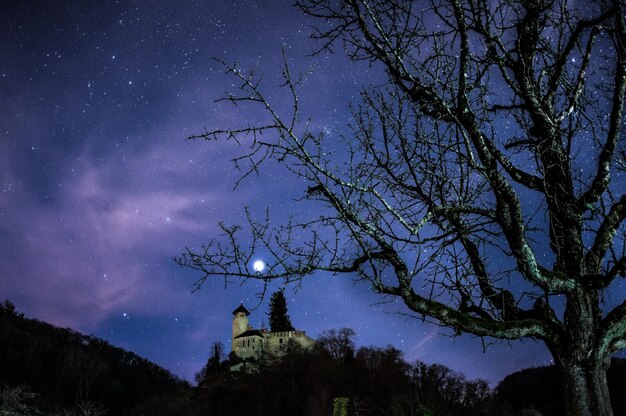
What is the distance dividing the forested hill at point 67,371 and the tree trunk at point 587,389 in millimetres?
47347

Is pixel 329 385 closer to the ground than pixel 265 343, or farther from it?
closer to the ground

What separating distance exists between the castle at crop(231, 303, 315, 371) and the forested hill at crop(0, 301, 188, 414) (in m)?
15.9

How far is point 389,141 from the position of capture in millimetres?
4453

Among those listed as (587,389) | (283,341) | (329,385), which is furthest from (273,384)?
(587,389)

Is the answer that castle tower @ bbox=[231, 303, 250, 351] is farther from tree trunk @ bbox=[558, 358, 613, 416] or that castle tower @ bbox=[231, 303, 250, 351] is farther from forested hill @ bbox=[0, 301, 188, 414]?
tree trunk @ bbox=[558, 358, 613, 416]

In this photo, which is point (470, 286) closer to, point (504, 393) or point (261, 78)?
point (261, 78)

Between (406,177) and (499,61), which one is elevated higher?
(499,61)

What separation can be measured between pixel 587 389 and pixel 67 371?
7075 cm

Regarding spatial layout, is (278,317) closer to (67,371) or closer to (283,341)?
(283,341)

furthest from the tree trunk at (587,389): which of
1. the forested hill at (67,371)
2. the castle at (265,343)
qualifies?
the castle at (265,343)

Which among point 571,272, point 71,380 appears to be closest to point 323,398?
point 71,380

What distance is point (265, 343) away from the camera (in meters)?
76.4

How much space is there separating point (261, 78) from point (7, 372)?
2480 inches

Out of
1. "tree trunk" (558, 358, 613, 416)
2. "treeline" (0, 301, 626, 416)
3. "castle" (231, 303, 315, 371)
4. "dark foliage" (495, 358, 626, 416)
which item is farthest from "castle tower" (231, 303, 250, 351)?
"tree trunk" (558, 358, 613, 416)
